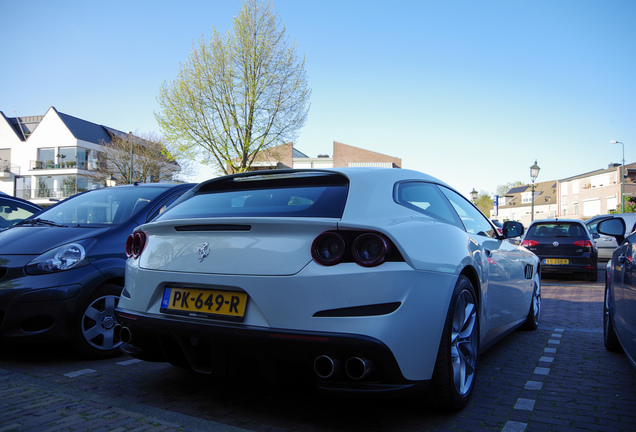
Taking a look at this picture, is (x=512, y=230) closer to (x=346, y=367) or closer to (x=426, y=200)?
(x=426, y=200)

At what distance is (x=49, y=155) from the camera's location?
57.1 m

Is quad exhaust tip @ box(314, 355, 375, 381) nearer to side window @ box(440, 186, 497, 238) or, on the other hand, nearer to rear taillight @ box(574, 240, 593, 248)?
side window @ box(440, 186, 497, 238)

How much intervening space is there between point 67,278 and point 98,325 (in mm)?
481

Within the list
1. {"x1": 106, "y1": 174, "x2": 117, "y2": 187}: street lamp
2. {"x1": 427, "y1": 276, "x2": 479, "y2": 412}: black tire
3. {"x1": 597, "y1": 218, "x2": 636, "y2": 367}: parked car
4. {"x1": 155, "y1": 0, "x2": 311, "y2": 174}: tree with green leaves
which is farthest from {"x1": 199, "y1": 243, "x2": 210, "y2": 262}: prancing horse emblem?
{"x1": 155, "y1": 0, "x2": 311, "y2": 174}: tree with green leaves

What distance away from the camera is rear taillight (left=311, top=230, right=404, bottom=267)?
8.02 feet

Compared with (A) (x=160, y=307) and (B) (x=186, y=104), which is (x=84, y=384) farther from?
(B) (x=186, y=104)

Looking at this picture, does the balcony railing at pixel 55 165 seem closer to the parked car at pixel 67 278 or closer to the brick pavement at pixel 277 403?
the parked car at pixel 67 278

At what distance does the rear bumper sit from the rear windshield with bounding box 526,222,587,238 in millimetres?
10688

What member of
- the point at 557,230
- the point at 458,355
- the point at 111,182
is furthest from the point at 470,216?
the point at 111,182

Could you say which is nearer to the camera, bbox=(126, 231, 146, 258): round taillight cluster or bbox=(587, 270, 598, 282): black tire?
bbox=(126, 231, 146, 258): round taillight cluster

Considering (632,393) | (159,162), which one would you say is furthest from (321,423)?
(159,162)

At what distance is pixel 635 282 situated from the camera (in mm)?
3041

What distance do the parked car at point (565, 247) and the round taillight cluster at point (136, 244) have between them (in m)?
10.6

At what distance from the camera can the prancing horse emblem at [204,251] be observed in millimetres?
2721
